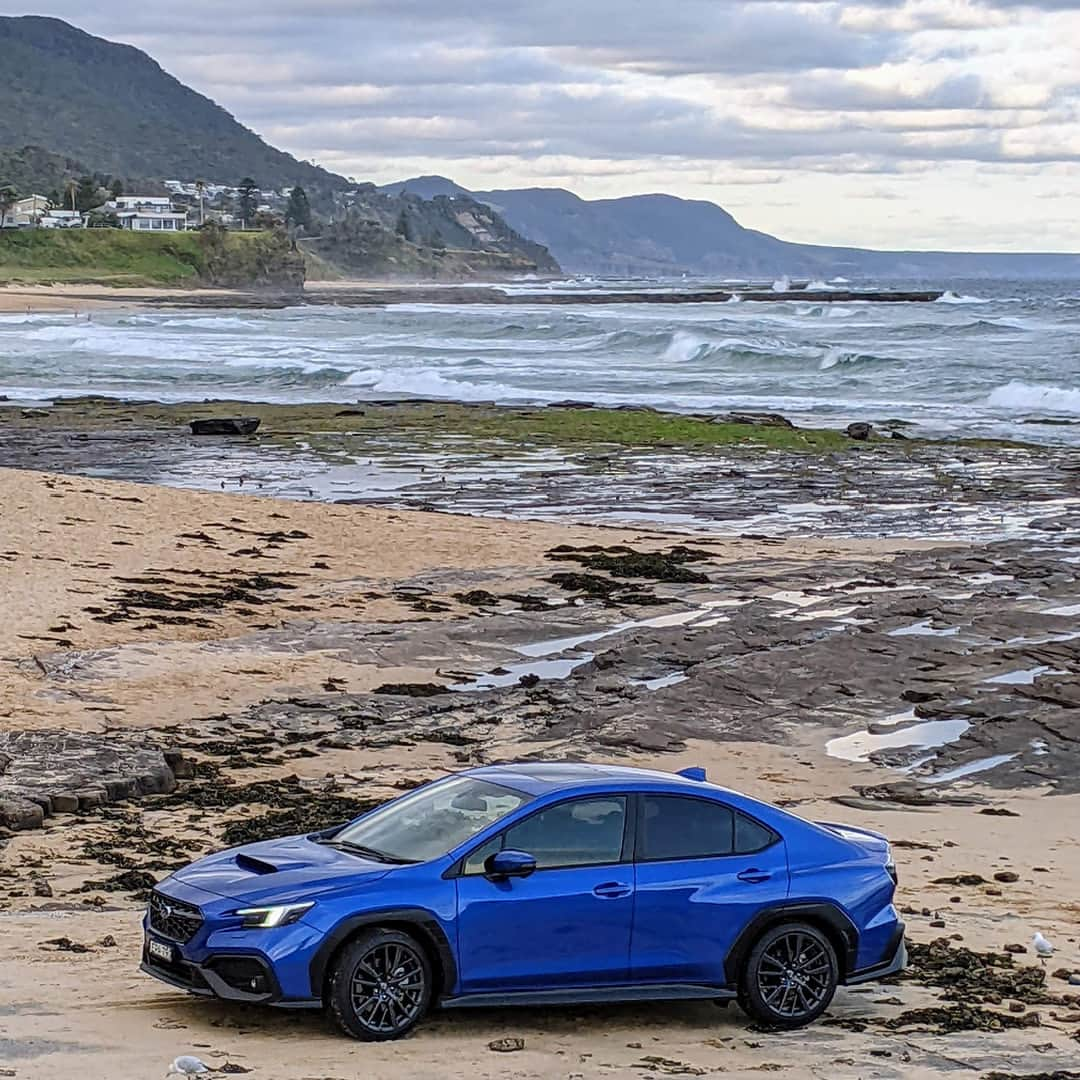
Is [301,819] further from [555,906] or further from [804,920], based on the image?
[804,920]

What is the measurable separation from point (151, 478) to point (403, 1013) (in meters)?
29.5

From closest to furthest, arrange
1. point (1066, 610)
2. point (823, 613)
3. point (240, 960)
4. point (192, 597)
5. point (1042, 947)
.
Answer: point (240, 960), point (1042, 947), point (823, 613), point (1066, 610), point (192, 597)

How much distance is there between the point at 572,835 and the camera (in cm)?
941

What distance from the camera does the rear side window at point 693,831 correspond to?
9523 millimetres

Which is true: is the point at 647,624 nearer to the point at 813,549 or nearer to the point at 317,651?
the point at 317,651

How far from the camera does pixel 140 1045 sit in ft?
28.5

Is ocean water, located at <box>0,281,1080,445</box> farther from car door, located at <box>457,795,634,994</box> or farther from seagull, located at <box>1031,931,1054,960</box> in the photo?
car door, located at <box>457,795,634,994</box>

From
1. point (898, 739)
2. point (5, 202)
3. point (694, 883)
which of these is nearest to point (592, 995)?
point (694, 883)

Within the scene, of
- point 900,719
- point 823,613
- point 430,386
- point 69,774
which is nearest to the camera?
point 69,774

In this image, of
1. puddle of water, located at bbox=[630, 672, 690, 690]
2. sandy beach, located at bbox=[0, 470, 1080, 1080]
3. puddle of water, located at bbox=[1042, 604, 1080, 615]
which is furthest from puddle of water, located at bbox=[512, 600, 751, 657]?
puddle of water, located at bbox=[1042, 604, 1080, 615]

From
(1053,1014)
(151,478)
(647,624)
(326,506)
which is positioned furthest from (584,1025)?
(151,478)

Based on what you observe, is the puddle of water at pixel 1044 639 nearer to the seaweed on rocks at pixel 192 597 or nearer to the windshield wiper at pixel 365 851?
the seaweed on rocks at pixel 192 597

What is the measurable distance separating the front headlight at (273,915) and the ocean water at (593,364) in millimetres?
42933

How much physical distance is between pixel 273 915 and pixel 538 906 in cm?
125
